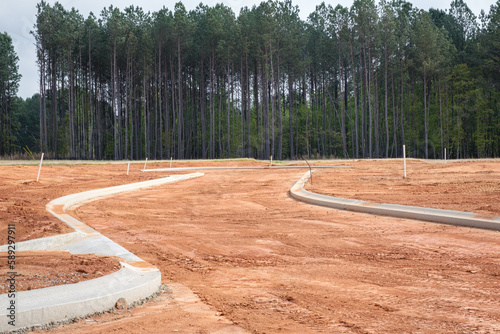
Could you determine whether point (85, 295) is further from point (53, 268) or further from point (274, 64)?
point (274, 64)

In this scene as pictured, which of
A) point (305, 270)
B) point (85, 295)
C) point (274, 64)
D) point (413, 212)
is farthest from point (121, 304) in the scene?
point (274, 64)

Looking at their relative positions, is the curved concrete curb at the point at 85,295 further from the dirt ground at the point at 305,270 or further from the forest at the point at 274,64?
the forest at the point at 274,64

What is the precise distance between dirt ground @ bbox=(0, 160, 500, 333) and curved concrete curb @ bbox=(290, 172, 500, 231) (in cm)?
35

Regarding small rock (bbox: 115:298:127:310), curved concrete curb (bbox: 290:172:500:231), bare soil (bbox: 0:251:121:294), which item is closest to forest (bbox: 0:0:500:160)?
curved concrete curb (bbox: 290:172:500:231)

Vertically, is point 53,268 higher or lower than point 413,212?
higher

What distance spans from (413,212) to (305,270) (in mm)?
5233

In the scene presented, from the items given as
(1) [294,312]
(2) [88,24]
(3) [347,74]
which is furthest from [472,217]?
(3) [347,74]

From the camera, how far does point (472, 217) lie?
8742 mm

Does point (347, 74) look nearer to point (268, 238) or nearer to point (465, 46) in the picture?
point (465, 46)

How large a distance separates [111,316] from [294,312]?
1.60 metres

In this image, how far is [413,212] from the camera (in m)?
9.85

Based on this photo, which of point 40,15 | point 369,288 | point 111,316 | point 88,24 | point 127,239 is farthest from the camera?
point 88,24

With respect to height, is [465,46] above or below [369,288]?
above

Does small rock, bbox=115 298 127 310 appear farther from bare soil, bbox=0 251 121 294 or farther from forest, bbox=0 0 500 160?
forest, bbox=0 0 500 160
